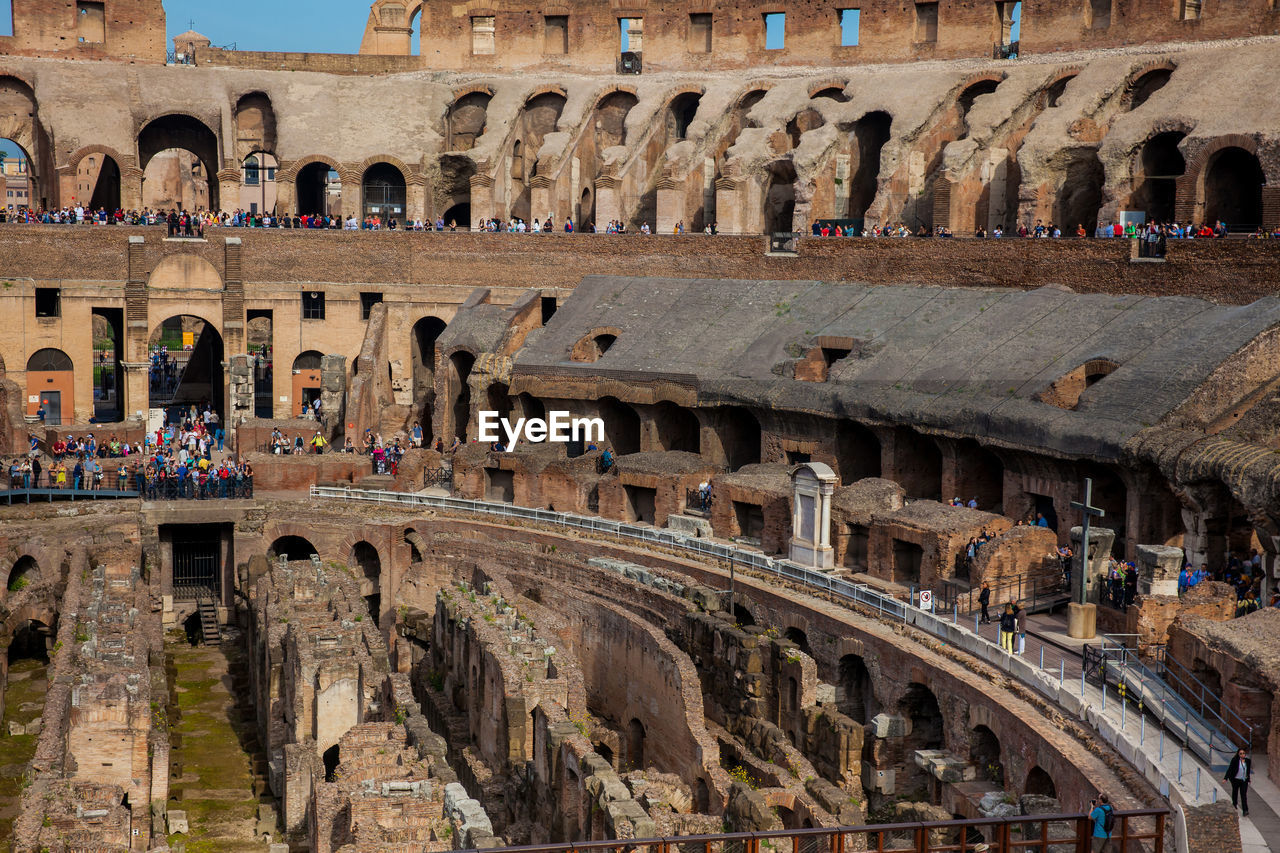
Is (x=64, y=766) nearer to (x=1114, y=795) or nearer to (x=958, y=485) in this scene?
(x=1114, y=795)

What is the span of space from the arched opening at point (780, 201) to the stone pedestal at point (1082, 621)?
2609cm

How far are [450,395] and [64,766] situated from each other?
81.6ft

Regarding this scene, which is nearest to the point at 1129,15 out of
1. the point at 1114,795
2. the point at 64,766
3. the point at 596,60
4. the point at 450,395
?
the point at 596,60

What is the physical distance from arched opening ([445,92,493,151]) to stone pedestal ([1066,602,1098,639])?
3510cm

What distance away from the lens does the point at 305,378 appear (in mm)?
49719

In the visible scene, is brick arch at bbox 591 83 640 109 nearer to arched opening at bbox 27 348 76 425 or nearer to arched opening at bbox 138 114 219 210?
arched opening at bbox 138 114 219 210

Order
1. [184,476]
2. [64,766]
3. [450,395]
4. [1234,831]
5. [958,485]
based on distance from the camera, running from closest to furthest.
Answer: [1234,831], [64,766], [958,485], [184,476], [450,395]

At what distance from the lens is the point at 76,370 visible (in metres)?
47.1

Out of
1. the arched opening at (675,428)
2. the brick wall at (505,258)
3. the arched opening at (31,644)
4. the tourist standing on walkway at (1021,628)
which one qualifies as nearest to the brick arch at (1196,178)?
the brick wall at (505,258)

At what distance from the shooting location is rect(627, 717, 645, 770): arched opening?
27188mm

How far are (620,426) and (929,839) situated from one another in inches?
946

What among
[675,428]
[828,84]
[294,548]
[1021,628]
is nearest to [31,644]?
[294,548]

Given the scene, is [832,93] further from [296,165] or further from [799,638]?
[799,638]

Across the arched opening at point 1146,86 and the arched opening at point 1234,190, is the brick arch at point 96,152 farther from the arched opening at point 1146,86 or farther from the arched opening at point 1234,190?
the arched opening at point 1234,190
